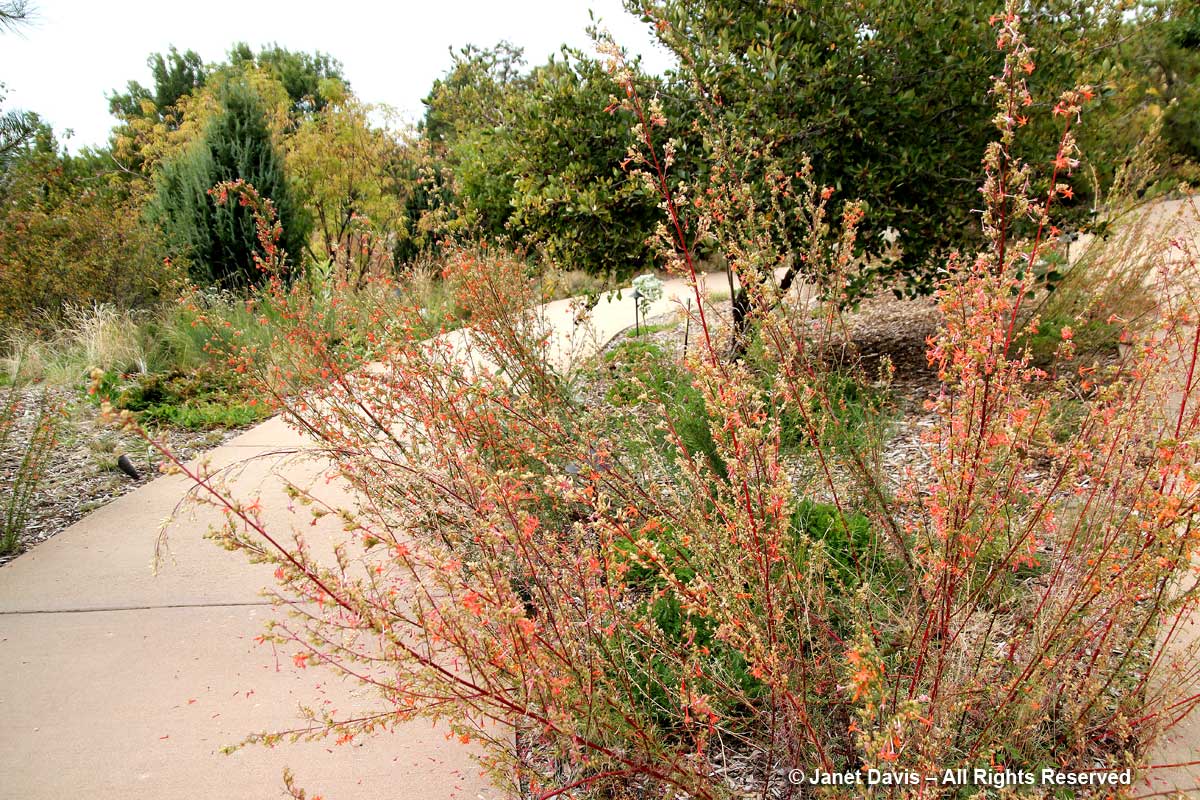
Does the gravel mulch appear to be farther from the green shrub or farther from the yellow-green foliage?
the green shrub

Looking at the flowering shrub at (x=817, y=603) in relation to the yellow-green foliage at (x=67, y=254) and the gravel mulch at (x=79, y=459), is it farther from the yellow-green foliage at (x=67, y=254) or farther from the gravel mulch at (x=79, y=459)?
the yellow-green foliage at (x=67, y=254)

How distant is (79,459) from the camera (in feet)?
17.1

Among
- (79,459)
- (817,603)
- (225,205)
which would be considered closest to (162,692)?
(817,603)

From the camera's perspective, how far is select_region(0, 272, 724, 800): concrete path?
7.14ft

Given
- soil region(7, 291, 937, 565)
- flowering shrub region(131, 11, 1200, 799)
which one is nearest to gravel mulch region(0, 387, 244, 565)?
soil region(7, 291, 937, 565)

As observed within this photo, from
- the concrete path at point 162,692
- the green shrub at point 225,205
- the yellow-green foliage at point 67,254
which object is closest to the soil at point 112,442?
the concrete path at point 162,692

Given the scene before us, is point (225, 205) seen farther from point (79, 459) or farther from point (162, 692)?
point (162, 692)

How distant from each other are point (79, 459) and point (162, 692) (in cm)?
345

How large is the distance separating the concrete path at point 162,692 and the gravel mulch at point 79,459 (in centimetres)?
56

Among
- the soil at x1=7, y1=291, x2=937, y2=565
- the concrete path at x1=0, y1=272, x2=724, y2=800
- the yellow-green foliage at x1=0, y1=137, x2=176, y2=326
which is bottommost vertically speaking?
the concrete path at x1=0, y1=272, x2=724, y2=800

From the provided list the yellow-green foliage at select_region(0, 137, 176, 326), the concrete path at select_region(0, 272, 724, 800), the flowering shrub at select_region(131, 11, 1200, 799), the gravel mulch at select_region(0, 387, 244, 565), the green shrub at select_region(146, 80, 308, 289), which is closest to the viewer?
the flowering shrub at select_region(131, 11, 1200, 799)

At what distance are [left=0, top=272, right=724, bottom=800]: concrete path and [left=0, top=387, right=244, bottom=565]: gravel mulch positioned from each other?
0.56m

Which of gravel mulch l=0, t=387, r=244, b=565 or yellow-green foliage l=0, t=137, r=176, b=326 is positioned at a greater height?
yellow-green foliage l=0, t=137, r=176, b=326

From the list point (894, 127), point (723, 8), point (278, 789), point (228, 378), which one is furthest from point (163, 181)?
point (278, 789)
